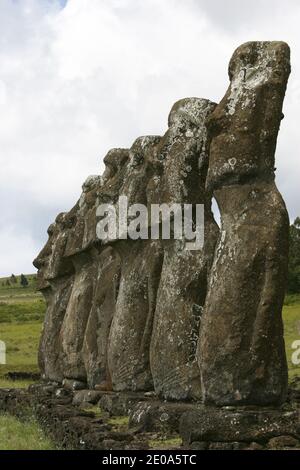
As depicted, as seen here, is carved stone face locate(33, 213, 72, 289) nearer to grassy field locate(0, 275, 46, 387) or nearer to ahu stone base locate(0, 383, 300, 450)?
grassy field locate(0, 275, 46, 387)

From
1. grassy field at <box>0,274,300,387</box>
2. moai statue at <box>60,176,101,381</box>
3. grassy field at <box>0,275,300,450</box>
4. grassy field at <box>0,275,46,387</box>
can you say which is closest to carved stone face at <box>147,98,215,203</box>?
grassy field at <box>0,275,300,450</box>

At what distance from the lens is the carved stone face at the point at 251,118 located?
8.82 meters

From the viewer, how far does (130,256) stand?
42.5 feet

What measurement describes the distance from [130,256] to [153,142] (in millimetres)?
1896

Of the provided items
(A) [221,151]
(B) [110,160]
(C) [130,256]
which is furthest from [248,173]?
(B) [110,160]

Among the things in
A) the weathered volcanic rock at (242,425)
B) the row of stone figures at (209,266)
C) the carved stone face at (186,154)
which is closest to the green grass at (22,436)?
the row of stone figures at (209,266)

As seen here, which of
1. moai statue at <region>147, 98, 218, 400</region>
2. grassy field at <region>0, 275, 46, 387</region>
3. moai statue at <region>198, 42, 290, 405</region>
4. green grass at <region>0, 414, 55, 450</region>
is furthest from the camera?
grassy field at <region>0, 275, 46, 387</region>

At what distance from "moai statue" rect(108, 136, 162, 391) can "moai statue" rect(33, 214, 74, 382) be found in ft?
16.9

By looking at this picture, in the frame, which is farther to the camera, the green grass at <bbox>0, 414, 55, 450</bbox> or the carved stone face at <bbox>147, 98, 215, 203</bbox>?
the green grass at <bbox>0, 414, 55, 450</bbox>

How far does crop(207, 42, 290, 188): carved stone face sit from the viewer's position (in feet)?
28.9

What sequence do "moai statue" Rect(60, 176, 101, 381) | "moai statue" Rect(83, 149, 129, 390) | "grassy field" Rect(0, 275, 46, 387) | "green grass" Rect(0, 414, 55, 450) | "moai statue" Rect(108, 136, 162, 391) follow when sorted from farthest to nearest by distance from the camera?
1. "grassy field" Rect(0, 275, 46, 387)
2. "moai statue" Rect(60, 176, 101, 381)
3. "moai statue" Rect(83, 149, 129, 390)
4. "moai statue" Rect(108, 136, 162, 391)
5. "green grass" Rect(0, 414, 55, 450)

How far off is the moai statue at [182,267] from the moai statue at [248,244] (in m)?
1.30

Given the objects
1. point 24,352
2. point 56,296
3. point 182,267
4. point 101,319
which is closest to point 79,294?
point 101,319

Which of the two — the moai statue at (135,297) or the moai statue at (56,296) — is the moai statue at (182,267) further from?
the moai statue at (56,296)
